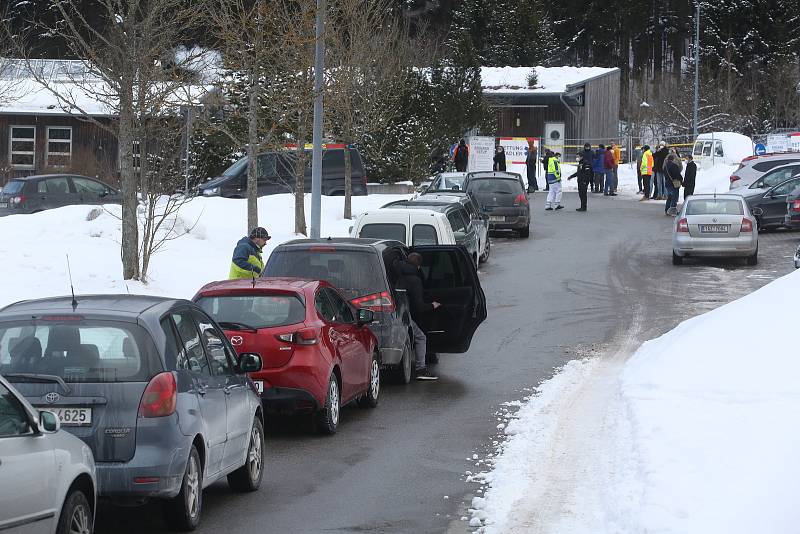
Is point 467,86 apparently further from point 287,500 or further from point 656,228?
point 287,500

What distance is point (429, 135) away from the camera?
47406mm

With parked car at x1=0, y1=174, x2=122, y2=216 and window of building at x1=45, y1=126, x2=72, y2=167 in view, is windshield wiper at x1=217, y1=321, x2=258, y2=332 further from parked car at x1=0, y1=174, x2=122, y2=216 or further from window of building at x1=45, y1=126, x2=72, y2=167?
window of building at x1=45, y1=126, x2=72, y2=167

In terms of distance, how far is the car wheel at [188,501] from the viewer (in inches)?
300

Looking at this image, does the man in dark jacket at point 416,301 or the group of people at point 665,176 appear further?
the group of people at point 665,176

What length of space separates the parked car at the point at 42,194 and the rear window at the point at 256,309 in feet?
76.1

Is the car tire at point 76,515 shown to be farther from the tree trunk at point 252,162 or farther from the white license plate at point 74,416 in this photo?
the tree trunk at point 252,162

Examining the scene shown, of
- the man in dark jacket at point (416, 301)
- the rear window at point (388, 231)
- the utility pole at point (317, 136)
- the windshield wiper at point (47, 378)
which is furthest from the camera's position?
the utility pole at point (317, 136)

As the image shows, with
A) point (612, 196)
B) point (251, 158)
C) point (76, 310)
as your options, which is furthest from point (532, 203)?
point (76, 310)

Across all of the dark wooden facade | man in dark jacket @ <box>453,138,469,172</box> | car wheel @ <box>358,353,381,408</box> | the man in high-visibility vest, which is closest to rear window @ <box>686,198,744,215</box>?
the man in high-visibility vest

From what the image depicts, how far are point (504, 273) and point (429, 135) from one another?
2239cm

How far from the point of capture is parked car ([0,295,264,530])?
23.9ft

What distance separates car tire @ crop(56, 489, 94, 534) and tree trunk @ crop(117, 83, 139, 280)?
13493mm

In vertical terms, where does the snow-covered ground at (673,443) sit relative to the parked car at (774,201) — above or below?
below

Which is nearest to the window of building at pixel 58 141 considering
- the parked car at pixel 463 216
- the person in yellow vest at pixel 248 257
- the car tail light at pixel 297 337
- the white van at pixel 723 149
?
the white van at pixel 723 149
